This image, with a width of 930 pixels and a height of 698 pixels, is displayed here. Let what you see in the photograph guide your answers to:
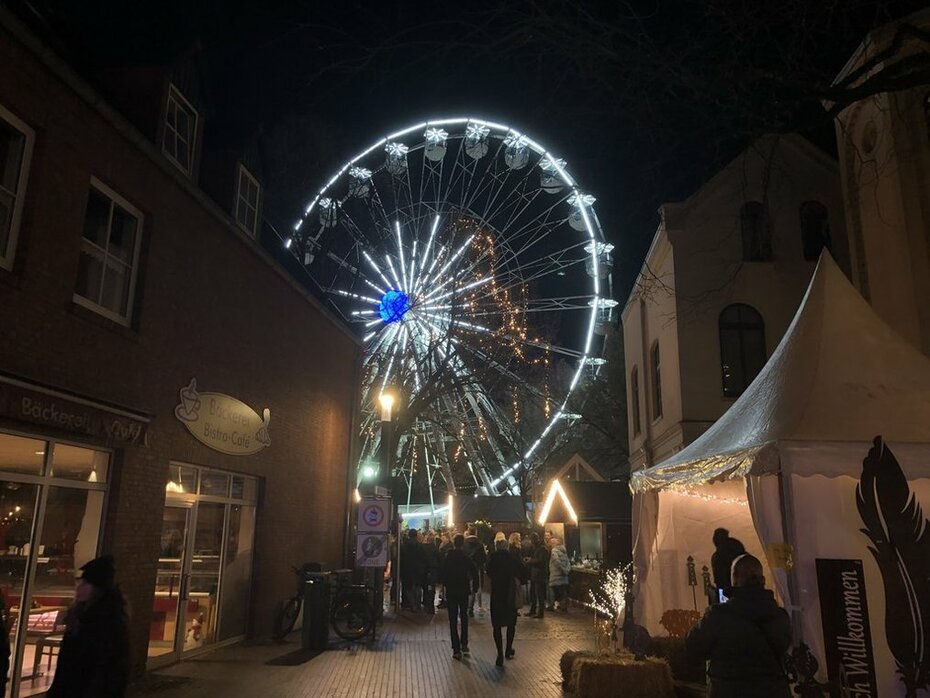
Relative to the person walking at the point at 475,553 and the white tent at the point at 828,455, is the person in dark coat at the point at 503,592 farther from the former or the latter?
the person walking at the point at 475,553

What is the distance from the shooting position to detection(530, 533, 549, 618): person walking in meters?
17.3

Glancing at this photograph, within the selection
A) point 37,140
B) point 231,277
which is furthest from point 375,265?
point 37,140

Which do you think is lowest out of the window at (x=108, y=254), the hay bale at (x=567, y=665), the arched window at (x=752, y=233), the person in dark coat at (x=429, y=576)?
the hay bale at (x=567, y=665)

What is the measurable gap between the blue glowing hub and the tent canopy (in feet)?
36.1

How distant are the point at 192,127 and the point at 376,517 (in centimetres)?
721

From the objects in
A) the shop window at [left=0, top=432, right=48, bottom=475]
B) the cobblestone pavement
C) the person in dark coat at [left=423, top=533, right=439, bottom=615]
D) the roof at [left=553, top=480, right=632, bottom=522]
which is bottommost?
the cobblestone pavement

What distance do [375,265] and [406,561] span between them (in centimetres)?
761

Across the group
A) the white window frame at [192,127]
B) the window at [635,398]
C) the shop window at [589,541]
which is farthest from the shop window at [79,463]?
the window at [635,398]

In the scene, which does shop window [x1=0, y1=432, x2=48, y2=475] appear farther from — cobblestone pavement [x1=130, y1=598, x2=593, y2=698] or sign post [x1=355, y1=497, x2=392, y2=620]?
sign post [x1=355, y1=497, x2=392, y2=620]

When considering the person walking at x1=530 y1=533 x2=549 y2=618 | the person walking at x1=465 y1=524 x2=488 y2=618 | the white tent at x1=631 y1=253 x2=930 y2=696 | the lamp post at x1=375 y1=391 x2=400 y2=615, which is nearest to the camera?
the white tent at x1=631 y1=253 x2=930 y2=696

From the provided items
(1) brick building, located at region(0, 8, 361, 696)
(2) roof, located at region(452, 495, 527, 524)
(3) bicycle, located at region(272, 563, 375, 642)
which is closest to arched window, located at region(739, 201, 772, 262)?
(1) brick building, located at region(0, 8, 361, 696)

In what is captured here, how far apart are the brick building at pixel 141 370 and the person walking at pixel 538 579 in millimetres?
5610

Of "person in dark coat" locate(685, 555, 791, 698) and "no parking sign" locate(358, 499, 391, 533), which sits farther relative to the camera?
"no parking sign" locate(358, 499, 391, 533)

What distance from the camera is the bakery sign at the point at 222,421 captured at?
10.4 m
